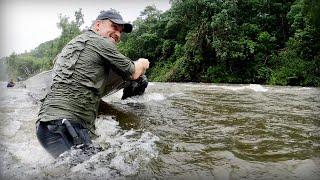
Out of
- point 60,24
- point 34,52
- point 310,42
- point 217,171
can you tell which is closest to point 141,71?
point 217,171

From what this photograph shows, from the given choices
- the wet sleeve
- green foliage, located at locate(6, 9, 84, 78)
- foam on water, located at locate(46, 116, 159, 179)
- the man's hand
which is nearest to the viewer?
foam on water, located at locate(46, 116, 159, 179)

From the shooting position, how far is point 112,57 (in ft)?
10.8

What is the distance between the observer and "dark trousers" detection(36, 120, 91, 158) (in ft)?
9.82

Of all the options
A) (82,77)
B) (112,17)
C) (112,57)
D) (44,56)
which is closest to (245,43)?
(112,17)

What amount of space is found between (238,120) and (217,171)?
220 cm

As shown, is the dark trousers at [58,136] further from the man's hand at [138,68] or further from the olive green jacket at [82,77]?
the man's hand at [138,68]

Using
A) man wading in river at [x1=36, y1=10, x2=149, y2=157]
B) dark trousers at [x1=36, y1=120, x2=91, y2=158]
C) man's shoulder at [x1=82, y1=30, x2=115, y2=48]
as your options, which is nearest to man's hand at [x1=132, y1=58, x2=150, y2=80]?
man wading in river at [x1=36, y1=10, x2=149, y2=157]

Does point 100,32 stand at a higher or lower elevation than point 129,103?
higher

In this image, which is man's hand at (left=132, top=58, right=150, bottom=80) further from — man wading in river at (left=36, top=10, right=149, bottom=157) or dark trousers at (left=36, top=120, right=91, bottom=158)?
dark trousers at (left=36, top=120, right=91, bottom=158)

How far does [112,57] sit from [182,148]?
1.06 m

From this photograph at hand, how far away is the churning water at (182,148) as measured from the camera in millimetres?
2646

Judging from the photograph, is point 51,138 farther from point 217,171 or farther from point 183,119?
point 183,119

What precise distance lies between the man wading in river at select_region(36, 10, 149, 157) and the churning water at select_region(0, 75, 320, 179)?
181mm

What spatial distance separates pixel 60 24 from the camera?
59281mm
